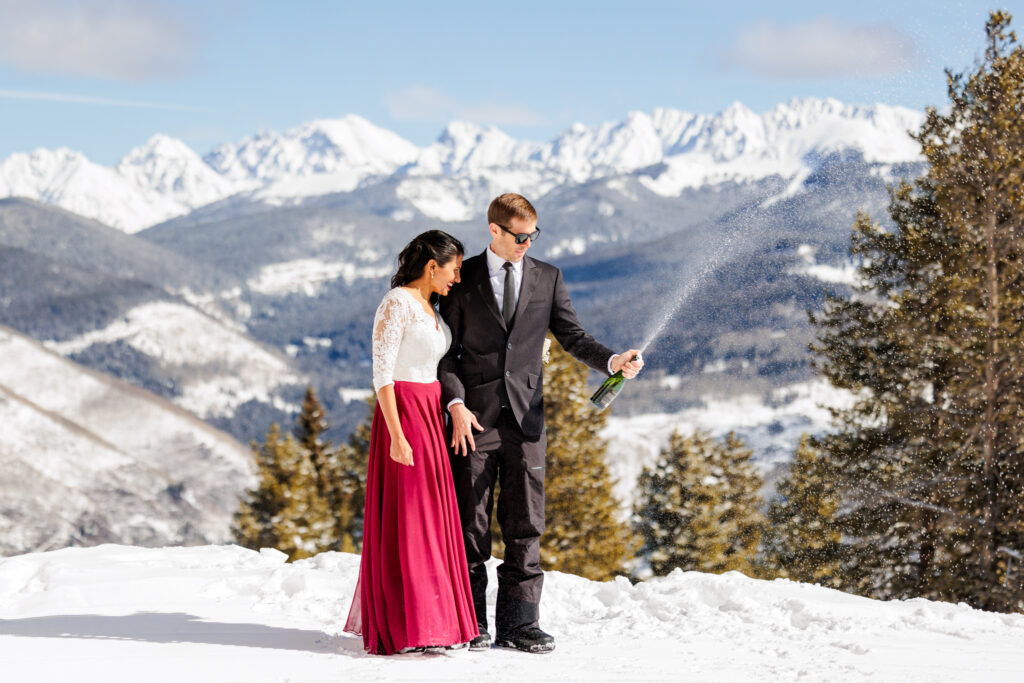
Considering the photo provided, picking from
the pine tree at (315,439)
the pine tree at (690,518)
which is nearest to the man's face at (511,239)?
the pine tree at (690,518)

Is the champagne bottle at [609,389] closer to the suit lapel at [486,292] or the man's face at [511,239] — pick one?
the suit lapel at [486,292]

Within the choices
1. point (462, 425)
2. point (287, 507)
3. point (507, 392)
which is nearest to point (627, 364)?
point (507, 392)

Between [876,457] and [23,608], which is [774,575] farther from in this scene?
[23,608]

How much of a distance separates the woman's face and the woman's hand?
43.5 inches

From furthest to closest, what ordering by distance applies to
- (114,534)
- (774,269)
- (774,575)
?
(774,269)
(114,534)
(774,575)

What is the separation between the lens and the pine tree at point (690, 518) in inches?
1377

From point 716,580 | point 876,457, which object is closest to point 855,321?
point 876,457

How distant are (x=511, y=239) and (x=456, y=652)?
305 centimetres

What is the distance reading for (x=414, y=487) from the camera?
663 cm

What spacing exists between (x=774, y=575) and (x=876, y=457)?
459 inches

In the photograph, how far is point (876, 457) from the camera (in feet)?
55.0

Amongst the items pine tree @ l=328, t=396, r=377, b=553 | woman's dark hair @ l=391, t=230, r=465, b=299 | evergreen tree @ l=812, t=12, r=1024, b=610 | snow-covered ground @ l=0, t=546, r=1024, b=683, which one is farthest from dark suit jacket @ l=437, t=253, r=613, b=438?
pine tree @ l=328, t=396, r=377, b=553

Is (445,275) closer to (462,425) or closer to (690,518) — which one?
(462,425)

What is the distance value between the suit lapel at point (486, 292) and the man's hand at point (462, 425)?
2.21 feet
